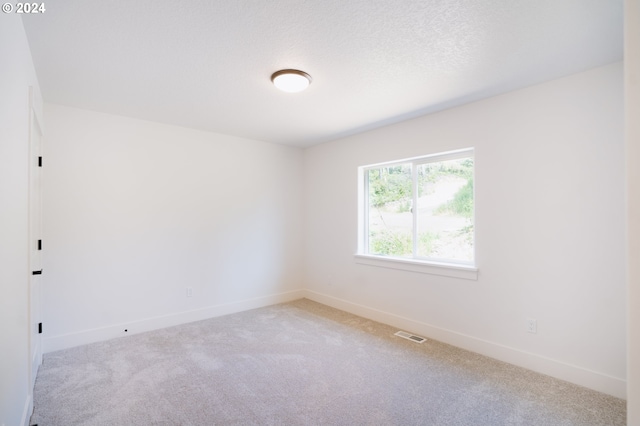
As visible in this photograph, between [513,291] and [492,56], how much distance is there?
2032 mm

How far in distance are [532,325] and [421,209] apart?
5.25 feet

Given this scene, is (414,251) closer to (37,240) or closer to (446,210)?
(446,210)

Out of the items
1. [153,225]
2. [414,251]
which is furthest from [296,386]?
[153,225]

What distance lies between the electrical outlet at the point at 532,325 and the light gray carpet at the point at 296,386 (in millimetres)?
351

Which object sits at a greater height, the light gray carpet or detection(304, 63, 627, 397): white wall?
detection(304, 63, 627, 397): white wall

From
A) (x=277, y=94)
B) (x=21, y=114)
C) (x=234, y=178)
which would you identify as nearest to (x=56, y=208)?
(x=21, y=114)

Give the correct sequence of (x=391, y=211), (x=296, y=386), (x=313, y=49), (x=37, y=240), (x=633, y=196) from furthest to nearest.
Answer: (x=391, y=211)
(x=37, y=240)
(x=296, y=386)
(x=313, y=49)
(x=633, y=196)

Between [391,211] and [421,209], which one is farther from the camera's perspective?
[391,211]

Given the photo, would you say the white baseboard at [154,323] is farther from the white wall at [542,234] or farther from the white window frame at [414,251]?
the white wall at [542,234]

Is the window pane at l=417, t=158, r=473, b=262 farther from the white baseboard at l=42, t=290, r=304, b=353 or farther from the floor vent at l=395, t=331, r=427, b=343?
the white baseboard at l=42, t=290, r=304, b=353

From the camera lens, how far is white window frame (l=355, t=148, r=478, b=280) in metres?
3.23

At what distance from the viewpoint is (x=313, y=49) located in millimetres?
2139

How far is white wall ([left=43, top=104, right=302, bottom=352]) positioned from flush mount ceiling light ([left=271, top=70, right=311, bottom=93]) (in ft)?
6.74

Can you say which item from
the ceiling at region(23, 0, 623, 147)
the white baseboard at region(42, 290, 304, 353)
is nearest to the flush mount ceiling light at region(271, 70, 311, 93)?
the ceiling at region(23, 0, 623, 147)
